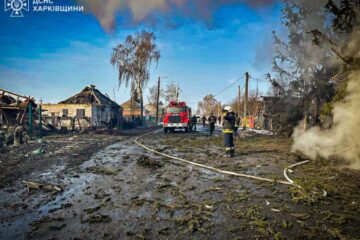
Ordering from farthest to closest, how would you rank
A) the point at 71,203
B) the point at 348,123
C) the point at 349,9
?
the point at 349,9
the point at 348,123
the point at 71,203

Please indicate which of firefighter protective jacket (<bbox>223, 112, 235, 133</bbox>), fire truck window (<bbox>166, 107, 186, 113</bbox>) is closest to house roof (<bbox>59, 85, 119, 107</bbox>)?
fire truck window (<bbox>166, 107, 186, 113</bbox>)

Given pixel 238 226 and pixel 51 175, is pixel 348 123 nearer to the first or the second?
pixel 238 226

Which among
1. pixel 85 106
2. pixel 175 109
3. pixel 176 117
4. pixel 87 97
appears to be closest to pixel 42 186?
pixel 176 117

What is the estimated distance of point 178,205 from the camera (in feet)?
14.0

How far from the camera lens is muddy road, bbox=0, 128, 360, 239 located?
3258 millimetres

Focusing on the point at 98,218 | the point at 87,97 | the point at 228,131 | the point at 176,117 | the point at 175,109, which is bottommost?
the point at 98,218

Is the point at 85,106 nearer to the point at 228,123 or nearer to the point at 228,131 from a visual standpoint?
the point at 228,123

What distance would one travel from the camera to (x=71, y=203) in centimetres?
434

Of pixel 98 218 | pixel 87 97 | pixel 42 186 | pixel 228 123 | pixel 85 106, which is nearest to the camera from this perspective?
pixel 98 218

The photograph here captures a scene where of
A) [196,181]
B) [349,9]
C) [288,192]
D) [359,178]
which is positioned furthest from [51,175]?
[349,9]

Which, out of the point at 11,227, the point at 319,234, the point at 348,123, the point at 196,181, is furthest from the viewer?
the point at 348,123

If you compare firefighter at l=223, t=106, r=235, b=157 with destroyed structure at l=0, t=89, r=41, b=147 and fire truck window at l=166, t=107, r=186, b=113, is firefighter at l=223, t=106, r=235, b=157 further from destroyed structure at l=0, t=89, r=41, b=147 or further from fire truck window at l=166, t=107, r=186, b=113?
fire truck window at l=166, t=107, r=186, b=113

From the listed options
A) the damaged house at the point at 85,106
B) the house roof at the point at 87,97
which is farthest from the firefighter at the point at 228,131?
the house roof at the point at 87,97

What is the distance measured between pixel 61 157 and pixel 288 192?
8062 mm
